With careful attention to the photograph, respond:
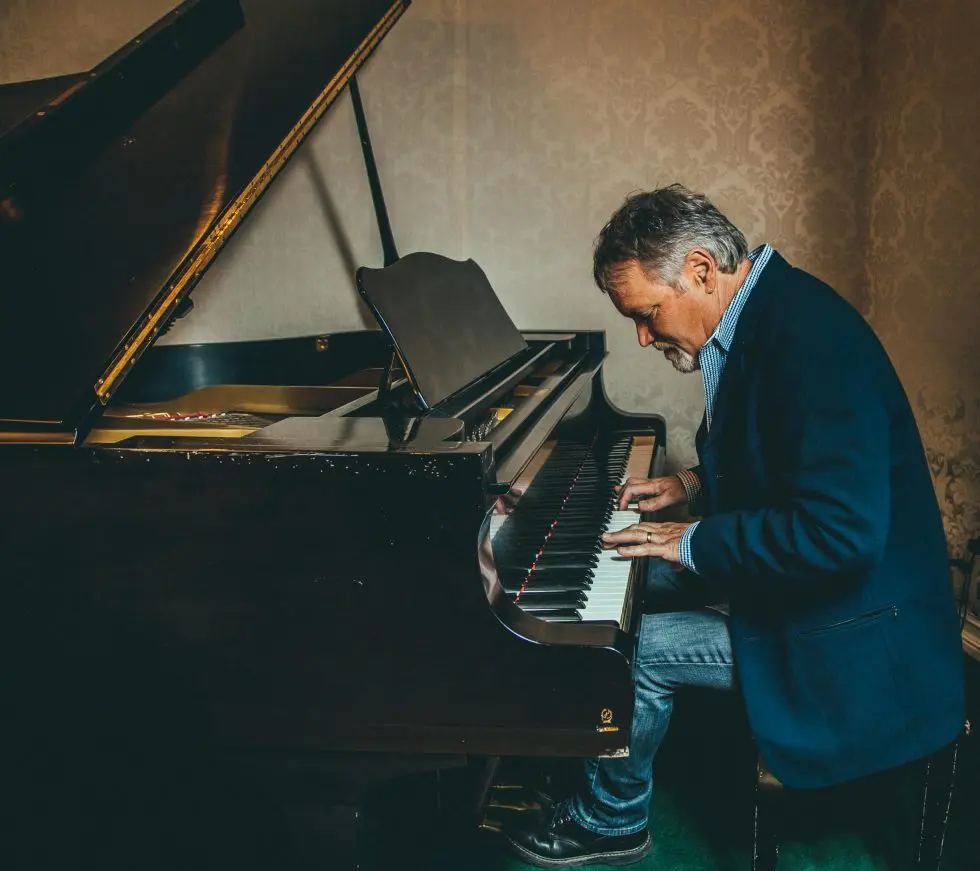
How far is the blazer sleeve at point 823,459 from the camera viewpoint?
1310 mm

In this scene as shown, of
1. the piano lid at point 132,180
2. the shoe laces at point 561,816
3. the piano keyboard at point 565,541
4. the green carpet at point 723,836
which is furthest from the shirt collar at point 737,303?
the green carpet at point 723,836

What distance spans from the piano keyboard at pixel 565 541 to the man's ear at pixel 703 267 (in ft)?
1.58

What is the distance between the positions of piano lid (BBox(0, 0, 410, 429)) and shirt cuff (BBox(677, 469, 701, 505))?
1145 mm

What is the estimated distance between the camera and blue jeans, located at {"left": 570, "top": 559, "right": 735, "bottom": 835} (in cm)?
161

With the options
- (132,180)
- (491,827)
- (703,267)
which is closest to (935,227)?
(703,267)

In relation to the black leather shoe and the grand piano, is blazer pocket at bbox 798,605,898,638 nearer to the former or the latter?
the grand piano

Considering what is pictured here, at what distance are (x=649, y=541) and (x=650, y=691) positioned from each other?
33cm

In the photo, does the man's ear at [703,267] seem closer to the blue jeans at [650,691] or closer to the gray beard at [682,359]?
the gray beard at [682,359]

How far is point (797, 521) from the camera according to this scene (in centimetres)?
136

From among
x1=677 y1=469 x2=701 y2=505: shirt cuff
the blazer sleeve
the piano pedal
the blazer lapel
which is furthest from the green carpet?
the blazer lapel

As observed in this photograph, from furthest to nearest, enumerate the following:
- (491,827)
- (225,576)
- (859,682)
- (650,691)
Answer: (491,827) < (650,691) < (859,682) < (225,576)

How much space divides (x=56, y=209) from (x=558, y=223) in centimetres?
220

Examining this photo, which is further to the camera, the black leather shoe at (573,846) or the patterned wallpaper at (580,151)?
the patterned wallpaper at (580,151)

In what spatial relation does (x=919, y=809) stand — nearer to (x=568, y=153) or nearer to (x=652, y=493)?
(x=652, y=493)
